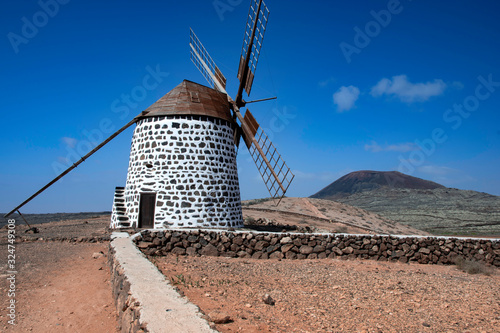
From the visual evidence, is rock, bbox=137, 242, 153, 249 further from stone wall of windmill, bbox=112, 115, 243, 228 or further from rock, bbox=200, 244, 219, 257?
stone wall of windmill, bbox=112, 115, 243, 228

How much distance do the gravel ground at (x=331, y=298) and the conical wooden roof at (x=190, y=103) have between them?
634 centimetres

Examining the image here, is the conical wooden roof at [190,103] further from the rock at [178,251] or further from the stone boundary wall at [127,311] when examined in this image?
the stone boundary wall at [127,311]

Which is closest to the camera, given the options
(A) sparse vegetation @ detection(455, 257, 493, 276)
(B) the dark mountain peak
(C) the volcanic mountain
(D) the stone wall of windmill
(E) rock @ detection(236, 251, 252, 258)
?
(A) sparse vegetation @ detection(455, 257, 493, 276)

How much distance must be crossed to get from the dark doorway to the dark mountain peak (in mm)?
81207

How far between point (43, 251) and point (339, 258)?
8.28 meters

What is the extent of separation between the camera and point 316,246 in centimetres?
1009

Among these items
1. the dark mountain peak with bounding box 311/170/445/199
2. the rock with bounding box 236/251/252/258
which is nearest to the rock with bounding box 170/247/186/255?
the rock with bounding box 236/251/252/258

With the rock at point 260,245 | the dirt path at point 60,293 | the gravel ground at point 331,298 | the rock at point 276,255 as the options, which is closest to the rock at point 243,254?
the rock at point 260,245

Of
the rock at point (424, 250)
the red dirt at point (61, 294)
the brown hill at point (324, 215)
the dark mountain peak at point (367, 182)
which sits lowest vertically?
the red dirt at point (61, 294)

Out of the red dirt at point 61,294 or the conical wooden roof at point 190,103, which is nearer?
the red dirt at point 61,294

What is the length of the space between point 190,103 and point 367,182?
96.5 meters

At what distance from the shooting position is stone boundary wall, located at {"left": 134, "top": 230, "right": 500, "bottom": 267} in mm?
9430

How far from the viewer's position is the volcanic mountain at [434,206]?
92.7ft

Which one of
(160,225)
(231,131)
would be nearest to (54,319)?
(160,225)
